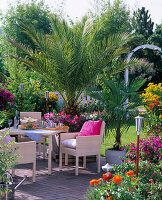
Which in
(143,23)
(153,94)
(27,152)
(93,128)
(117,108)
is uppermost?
(143,23)

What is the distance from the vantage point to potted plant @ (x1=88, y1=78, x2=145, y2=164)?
6.05 metres

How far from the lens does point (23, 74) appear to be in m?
12.1

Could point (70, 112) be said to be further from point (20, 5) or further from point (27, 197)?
point (20, 5)

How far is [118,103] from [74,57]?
2123 millimetres

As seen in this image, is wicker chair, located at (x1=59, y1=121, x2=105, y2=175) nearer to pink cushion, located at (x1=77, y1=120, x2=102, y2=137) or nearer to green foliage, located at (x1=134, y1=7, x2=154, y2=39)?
pink cushion, located at (x1=77, y1=120, x2=102, y2=137)

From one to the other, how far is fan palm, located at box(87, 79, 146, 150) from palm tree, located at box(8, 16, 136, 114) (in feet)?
5.32

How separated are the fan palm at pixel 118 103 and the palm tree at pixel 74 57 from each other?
1.62 m

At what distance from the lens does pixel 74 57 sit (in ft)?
25.5

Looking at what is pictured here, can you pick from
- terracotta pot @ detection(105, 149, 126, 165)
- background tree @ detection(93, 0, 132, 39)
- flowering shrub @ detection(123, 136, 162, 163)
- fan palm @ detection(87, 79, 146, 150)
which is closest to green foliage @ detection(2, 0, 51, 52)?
background tree @ detection(93, 0, 132, 39)

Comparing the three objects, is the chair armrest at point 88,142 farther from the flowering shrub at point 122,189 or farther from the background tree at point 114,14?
the background tree at point 114,14

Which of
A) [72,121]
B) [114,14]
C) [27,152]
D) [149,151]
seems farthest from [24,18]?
[149,151]

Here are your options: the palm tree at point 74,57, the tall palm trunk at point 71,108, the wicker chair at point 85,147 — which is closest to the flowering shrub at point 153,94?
the palm tree at point 74,57

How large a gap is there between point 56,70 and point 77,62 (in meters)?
0.62

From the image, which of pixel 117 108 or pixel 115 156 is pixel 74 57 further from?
pixel 115 156
